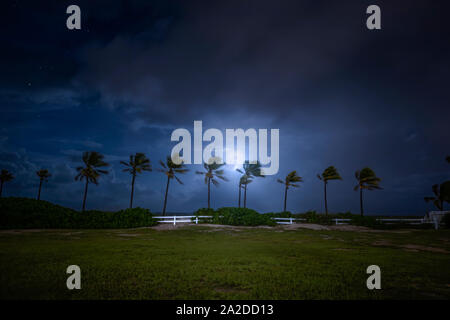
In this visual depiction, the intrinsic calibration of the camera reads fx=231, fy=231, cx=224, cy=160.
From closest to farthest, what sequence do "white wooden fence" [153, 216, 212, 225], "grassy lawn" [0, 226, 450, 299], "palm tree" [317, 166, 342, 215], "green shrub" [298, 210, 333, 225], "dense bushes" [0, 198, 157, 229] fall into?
"grassy lawn" [0, 226, 450, 299] < "dense bushes" [0, 198, 157, 229] < "white wooden fence" [153, 216, 212, 225] < "green shrub" [298, 210, 333, 225] < "palm tree" [317, 166, 342, 215]

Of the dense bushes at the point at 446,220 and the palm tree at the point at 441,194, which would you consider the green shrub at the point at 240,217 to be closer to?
the dense bushes at the point at 446,220

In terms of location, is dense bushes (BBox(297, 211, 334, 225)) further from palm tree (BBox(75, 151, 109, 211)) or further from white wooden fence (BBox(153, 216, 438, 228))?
palm tree (BBox(75, 151, 109, 211))

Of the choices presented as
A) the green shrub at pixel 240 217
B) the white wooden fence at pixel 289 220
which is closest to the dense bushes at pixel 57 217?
the white wooden fence at pixel 289 220

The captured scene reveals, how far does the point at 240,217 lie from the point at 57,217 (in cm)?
1730

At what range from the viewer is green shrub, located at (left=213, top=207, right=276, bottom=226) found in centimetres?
2562

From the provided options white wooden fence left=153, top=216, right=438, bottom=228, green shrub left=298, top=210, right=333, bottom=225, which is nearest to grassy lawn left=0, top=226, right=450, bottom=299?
white wooden fence left=153, top=216, right=438, bottom=228

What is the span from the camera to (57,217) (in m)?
20.0

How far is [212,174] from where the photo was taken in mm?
45656

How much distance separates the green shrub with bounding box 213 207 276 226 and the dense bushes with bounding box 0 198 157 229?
7633mm

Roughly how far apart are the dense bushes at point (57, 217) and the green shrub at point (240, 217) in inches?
301

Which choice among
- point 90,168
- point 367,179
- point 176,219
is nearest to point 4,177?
point 90,168

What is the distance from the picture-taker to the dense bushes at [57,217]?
18.8 m
